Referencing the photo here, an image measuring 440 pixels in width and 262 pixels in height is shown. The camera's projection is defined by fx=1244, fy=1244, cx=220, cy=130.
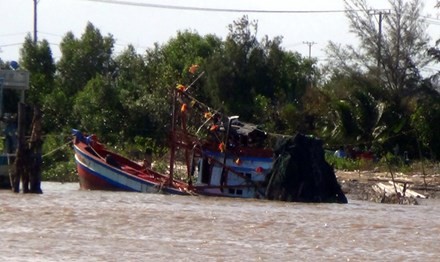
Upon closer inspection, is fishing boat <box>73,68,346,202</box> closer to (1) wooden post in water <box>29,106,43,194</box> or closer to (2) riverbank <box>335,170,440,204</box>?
(2) riverbank <box>335,170,440,204</box>

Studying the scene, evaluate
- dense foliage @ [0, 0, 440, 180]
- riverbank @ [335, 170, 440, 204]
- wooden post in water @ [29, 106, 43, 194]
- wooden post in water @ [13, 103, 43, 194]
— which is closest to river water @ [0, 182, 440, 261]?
wooden post in water @ [13, 103, 43, 194]

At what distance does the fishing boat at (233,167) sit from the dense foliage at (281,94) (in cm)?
1262

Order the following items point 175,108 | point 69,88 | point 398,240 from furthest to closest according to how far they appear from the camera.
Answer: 1. point 69,88
2. point 175,108
3. point 398,240

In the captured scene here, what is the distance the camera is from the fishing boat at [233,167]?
32.7 meters

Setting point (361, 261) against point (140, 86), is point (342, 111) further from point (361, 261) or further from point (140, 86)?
point (361, 261)

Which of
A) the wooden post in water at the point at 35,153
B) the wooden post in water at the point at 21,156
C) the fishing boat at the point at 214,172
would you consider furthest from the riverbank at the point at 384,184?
the wooden post in water at the point at 21,156

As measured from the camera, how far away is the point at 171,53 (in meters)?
69.0

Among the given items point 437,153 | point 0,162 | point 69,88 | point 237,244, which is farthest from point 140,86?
point 237,244

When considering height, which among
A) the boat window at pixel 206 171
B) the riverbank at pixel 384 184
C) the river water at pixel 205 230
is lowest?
the river water at pixel 205 230

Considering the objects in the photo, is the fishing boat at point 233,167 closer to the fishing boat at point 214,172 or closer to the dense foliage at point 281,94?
the fishing boat at point 214,172

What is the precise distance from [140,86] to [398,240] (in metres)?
40.3

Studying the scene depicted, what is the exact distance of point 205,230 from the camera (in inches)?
926

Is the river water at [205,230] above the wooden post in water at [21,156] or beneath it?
beneath

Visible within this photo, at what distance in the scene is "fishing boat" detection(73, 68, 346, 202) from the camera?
3272cm
